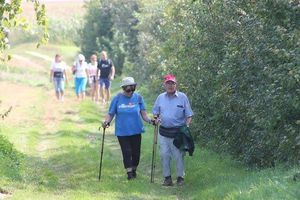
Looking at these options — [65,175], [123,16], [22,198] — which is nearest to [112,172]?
[65,175]

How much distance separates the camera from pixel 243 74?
12352 mm

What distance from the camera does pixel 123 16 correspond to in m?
40.7

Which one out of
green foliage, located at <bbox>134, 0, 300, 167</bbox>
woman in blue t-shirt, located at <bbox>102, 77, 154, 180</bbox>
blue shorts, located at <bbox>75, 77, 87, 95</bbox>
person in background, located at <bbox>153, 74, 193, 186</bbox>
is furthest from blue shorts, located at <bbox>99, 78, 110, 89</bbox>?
person in background, located at <bbox>153, 74, 193, 186</bbox>

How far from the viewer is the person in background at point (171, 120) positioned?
12945mm

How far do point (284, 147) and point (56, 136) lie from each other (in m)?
10.2

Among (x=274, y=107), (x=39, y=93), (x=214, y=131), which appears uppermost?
(x=274, y=107)

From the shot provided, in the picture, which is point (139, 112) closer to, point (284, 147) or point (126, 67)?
point (284, 147)

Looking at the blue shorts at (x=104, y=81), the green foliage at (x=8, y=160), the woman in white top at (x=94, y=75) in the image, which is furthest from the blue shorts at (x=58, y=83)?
the green foliage at (x=8, y=160)

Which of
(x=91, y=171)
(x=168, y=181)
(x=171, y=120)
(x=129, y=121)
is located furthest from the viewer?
(x=91, y=171)

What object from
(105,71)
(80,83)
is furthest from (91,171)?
(80,83)

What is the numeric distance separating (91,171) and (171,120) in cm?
216

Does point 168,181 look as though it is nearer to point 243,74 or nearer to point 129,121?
point 129,121

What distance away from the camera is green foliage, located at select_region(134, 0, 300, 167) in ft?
33.6

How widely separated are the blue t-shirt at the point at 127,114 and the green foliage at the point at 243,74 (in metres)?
1.56
